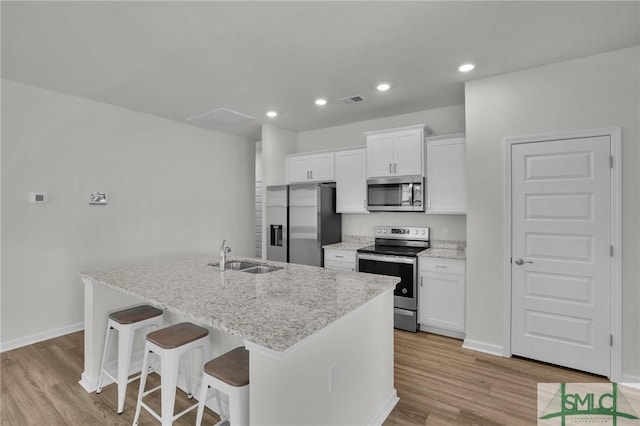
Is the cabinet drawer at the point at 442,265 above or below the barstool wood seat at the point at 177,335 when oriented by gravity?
above

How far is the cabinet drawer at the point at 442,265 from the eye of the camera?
11.1 feet

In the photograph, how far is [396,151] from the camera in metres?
3.99

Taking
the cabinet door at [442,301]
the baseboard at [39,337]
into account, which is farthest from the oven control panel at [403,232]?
the baseboard at [39,337]

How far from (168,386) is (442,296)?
A: 2.76 meters

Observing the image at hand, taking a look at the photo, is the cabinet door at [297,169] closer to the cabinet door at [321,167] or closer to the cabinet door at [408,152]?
the cabinet door at [321,167]

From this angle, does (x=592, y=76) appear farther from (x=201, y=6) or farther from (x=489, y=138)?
(x=201, y=6)

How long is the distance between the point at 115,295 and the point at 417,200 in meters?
3.22

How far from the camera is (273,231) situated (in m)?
4.85

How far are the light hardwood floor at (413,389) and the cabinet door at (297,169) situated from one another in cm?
279

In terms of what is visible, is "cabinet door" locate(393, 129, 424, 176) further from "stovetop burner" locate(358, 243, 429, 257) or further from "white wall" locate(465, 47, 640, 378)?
"stovetop burner" locate(358, 243, 429, 257)

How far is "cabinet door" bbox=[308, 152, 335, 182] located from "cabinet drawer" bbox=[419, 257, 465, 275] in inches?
70.5

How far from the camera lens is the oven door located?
11.8 feet

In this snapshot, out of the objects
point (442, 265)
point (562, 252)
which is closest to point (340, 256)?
point (442, 265)

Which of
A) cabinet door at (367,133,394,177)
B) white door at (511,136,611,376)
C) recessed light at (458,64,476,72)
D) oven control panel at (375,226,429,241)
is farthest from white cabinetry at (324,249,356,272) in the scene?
recessed light at (458,64,476,72)
